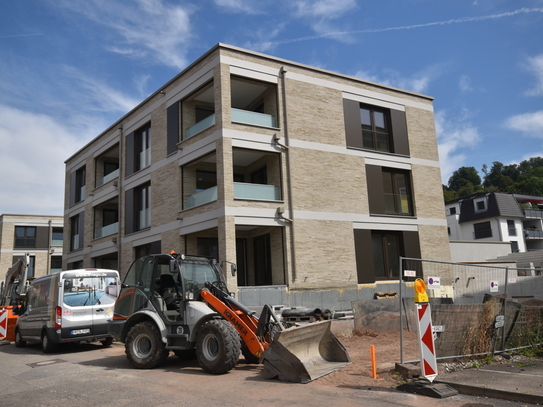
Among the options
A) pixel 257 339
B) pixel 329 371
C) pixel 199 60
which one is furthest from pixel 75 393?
pixel 199 60

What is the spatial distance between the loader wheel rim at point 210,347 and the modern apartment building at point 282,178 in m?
7.54

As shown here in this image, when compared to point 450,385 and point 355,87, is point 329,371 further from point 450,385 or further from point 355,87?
point 355,87

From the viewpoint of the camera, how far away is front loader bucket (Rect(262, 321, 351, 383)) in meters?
8.02

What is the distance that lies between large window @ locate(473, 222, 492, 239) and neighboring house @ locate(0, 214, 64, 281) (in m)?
41.1

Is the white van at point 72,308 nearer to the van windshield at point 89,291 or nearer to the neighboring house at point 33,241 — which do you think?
the van windshield at point 89,291

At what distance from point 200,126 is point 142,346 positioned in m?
11.2

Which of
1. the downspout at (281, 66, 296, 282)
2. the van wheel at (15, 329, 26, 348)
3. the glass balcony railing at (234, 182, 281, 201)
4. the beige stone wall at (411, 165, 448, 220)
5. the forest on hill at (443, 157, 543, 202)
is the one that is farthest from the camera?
the forest on hill at (443, 157, 543, 202)

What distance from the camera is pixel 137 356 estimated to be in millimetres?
9930

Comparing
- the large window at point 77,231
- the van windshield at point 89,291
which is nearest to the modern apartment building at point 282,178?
the van windshield at point 89,291

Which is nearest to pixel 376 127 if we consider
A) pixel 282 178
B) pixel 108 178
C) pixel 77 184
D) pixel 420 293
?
pixel 282 178

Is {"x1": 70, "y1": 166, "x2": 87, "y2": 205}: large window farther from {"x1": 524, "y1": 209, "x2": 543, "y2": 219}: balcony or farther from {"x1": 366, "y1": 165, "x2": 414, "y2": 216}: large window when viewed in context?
{"x1": 524, "y1": 209, "x2": 543, "y2": 219}: balcony

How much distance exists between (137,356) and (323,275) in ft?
32.6

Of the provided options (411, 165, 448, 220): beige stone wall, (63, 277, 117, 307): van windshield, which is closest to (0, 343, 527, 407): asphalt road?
(63, 277, 117, 307): van windshield

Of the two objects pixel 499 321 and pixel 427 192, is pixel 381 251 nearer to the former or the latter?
pixel 427 192
